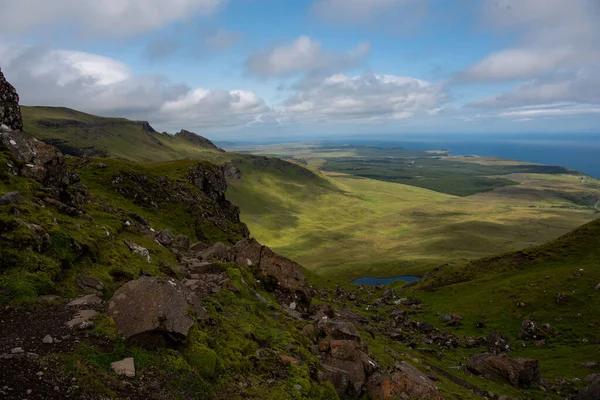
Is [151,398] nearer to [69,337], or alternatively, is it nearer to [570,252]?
[69,337]

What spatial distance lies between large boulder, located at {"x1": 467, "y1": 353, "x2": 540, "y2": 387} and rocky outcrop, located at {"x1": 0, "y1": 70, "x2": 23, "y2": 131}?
67169 mm

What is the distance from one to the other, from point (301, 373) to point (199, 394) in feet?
23.9

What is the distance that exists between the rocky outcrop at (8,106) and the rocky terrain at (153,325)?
0.43ft

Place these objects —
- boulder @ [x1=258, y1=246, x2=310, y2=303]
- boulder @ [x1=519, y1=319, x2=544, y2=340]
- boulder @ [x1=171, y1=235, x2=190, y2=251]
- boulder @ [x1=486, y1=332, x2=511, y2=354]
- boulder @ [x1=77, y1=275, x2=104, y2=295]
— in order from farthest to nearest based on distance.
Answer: boulder @ [x1=519, y1=319, x2=544, y2=340] → boulder @ [x1=486, y1=332, x2=511, y2=354] → boulder @ [x1=171, y1=235, x2=190, y2=251] → boulder @ [x1=258, y1=246, x2=310, y2=303] → boulder @ [x1=77, y1=275, x2=104, y2=295]

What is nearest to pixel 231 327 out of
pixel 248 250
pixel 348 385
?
pixel 348 385

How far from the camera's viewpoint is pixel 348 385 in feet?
76.9

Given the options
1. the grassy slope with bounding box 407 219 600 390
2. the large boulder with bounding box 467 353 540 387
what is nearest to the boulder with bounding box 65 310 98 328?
A: the large boulder with bounding box 467 353 540 387

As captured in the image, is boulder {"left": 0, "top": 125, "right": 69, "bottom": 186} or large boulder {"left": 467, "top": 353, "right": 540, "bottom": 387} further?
large boulder {"left": 467, "top": 353, "right": 540, "bottom": 387}

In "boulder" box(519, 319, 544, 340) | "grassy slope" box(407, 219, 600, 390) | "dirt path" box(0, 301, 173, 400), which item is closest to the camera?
"dirt path" box(0, 301, 173, 400)

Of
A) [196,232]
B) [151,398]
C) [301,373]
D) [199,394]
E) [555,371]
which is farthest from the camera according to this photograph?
[196,232]

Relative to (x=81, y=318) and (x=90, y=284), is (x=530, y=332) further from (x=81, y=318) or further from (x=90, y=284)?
(x=81, y=318)

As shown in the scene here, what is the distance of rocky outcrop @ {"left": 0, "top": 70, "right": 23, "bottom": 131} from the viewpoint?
38938 mm

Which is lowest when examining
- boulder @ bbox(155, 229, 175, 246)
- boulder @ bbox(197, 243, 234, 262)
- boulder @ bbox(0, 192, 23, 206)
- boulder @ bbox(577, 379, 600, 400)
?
boulder @ bbox(577, 379, 600, 400)

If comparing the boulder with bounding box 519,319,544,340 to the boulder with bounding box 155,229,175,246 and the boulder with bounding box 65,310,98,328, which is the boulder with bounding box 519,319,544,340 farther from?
the boulder with bounding box 65,310,98,328
